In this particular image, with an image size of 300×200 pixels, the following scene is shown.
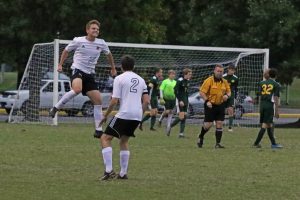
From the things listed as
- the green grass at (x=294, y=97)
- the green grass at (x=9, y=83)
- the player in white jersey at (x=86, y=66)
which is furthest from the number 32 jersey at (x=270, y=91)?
the green grass at (x=9, y=83)

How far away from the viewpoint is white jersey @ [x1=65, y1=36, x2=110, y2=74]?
14.9 meters

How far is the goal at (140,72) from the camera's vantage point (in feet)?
92.8

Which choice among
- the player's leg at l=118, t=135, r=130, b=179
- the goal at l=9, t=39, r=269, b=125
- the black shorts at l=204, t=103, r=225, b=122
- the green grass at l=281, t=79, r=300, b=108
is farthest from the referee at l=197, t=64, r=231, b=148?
the green grass at l=281, t=79, r=300, b=108

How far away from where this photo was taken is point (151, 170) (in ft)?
42.8

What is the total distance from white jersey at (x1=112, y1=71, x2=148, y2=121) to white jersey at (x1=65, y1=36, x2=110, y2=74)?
11.4 ft

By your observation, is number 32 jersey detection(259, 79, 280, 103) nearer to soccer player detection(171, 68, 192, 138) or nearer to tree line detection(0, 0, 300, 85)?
soccer player detection(171, 68, 192, 138)

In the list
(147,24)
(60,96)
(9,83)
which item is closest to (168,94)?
(60,96)

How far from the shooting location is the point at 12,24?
3384 cm

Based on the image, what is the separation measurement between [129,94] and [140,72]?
2018cm

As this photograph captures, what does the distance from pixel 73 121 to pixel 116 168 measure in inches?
654

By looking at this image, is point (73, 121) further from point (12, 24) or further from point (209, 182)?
point (209, 182)

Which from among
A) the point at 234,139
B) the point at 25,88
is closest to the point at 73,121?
the point at 25,88

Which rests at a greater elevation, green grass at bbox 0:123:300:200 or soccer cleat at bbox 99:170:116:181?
soccer cleat at bbox 99:170:116:181

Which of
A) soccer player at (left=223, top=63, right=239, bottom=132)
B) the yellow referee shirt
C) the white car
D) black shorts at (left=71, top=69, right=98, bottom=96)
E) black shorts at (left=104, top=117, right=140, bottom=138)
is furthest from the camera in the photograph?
the white car
